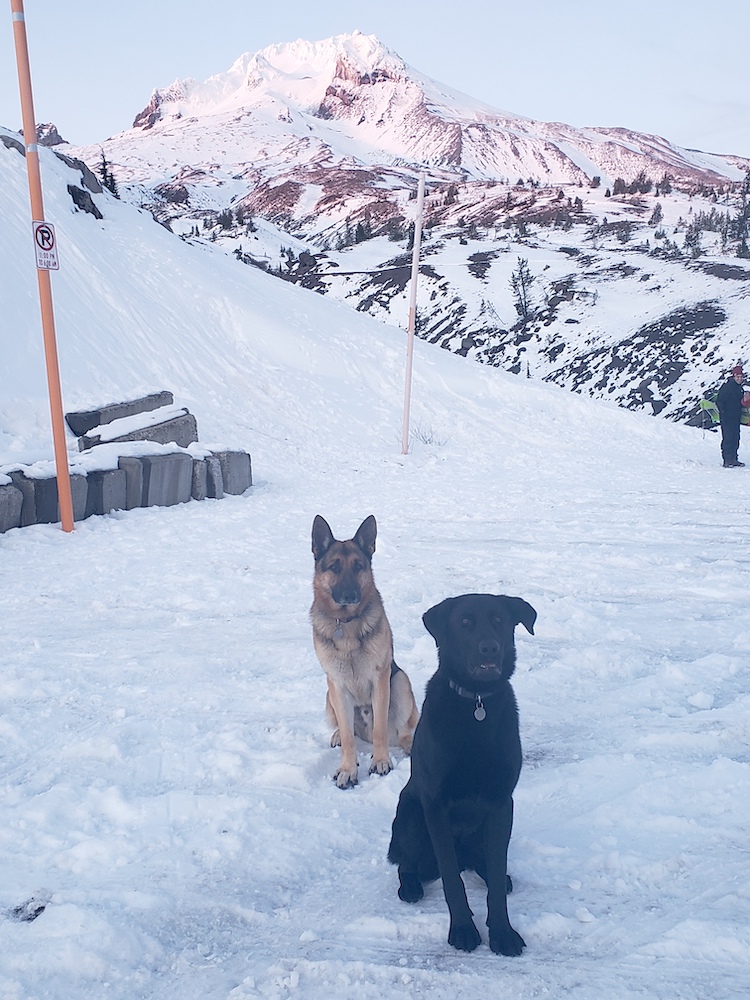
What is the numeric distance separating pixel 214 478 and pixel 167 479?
1.11 metres

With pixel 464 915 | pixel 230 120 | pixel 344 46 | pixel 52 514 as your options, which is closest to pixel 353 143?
pixel 230 120

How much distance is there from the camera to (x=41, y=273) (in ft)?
26.5

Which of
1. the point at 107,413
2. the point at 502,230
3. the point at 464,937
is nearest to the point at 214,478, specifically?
the point at 107,413

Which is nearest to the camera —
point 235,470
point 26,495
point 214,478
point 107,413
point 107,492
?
point 26,495

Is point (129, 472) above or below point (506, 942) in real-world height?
above

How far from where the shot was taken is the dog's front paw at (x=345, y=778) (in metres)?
3.53

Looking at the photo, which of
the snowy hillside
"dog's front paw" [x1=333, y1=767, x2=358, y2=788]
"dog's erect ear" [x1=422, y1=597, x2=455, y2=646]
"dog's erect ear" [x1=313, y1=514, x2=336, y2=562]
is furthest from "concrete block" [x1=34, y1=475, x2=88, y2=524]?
the snowy hillside

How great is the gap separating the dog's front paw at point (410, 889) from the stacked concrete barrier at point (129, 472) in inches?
280

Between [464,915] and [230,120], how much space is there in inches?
5229

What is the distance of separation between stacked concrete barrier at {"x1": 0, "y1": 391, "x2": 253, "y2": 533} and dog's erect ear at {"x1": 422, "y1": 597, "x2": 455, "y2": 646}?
6.92 meters

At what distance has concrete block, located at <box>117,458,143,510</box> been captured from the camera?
10062mm

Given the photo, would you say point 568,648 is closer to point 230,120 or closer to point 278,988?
point 278,988

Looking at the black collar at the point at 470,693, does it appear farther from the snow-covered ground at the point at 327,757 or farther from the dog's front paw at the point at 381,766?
the dog's front paw at the point at 381,766

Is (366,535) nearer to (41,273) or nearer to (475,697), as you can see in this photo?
(475,697)
